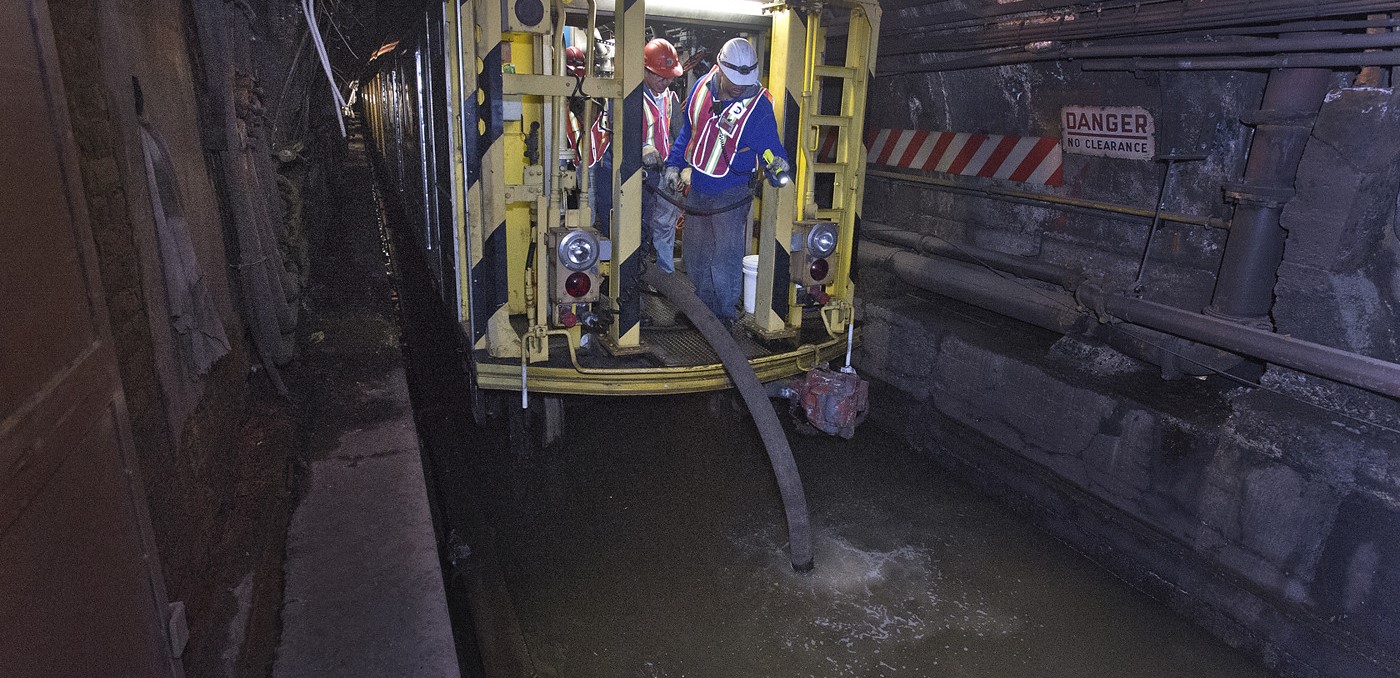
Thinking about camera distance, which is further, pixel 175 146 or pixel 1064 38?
pixel 1064 38

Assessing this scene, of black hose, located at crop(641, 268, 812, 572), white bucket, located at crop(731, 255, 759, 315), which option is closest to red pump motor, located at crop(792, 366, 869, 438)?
black hose, located at crop(641, 268, 812, 572)

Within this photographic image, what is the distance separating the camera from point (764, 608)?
12.1ft

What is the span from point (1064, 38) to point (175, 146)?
456 cm

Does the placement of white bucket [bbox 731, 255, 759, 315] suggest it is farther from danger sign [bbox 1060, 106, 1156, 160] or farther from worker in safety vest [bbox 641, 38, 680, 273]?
danger sign [bbox 1060, 106, 1156, 160]

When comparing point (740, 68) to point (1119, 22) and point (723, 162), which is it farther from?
point (1119, 22)

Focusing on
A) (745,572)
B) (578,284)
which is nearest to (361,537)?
(578,284)

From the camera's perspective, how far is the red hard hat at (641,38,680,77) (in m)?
5.10

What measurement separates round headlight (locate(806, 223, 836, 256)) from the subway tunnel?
2cm

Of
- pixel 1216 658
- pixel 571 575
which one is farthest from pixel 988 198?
pixel 571 575

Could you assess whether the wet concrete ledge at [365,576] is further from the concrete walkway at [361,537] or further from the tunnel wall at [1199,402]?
the tunnel wall at [1199,402]

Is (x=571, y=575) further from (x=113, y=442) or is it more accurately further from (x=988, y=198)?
(x=988, y=198)

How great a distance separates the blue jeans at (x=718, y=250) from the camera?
4.71 meters

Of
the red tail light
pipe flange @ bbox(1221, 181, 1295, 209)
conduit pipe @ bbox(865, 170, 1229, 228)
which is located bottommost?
the red tail light

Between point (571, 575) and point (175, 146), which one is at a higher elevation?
point (175, 146)
